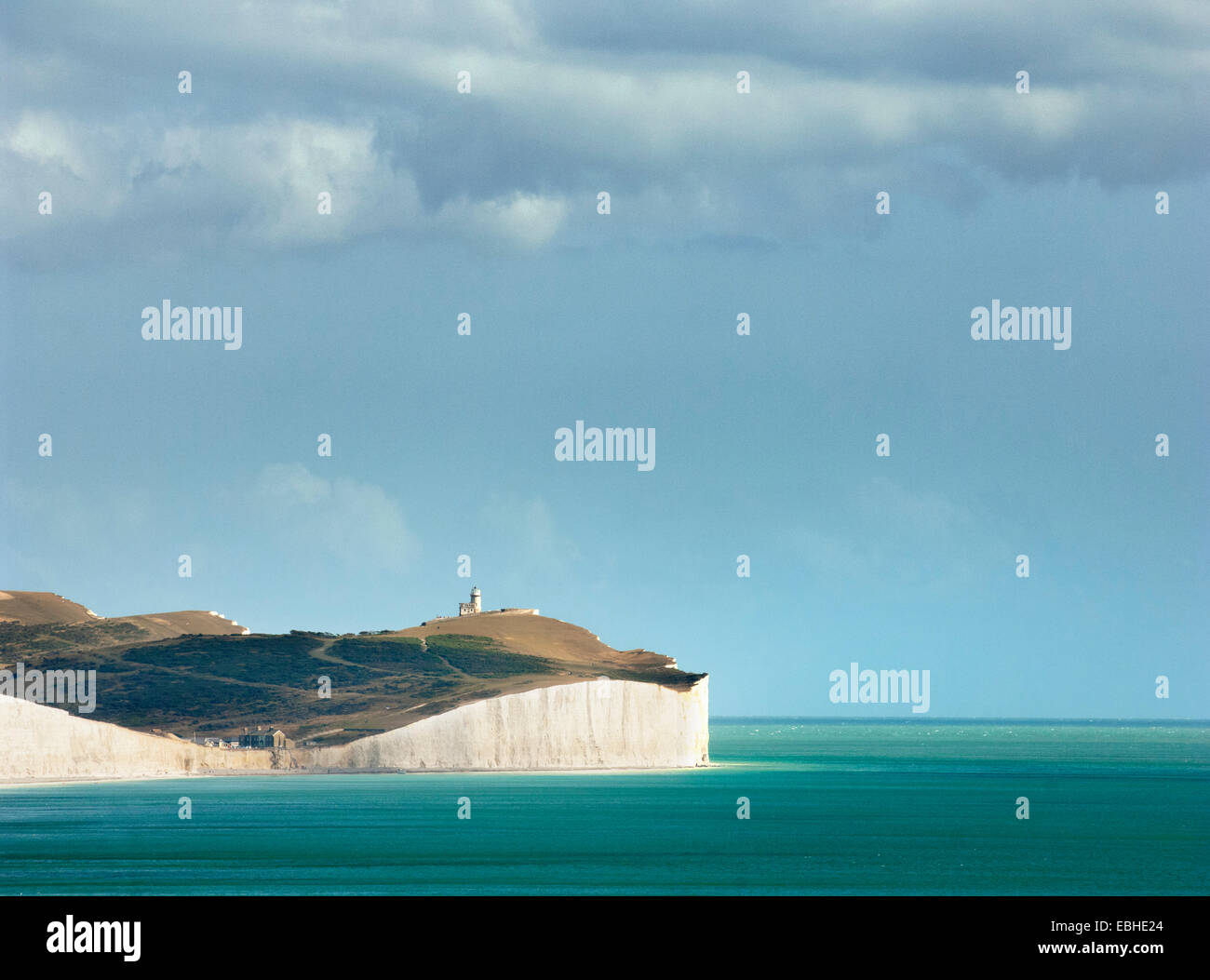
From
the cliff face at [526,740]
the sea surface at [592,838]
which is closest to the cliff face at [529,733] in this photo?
the cliff face at [526,740]

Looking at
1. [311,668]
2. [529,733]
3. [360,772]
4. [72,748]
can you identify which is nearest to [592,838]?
[529,733]

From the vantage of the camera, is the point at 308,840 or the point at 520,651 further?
the point at 520,651

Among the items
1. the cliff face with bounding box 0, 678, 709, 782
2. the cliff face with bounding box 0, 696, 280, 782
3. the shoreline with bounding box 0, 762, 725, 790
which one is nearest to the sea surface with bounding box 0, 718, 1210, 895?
the shoreline with bounding box 0, 762, 725, 790

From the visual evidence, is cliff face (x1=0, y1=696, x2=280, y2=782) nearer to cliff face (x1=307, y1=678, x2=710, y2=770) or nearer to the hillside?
the hillside

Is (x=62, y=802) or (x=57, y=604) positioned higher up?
(x=57, y=604)

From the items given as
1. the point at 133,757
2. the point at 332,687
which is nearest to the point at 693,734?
the point at 332,687
